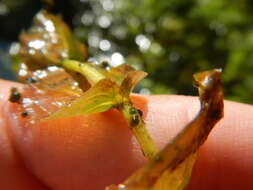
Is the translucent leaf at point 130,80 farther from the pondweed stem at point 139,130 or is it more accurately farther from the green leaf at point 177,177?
the green leaf at point 177,177

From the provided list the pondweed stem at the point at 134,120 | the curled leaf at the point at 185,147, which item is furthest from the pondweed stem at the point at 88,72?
the curled leaf at the point at 185,147

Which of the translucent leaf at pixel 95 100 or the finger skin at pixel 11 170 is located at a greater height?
the translucent leaf at pixel 95 100

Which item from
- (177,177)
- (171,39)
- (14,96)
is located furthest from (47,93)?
(171,39)

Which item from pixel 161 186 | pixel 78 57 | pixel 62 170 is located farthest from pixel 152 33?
pixel 161 186

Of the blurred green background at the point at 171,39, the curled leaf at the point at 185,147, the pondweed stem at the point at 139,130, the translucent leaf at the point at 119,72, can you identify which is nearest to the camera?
the curled leaf at the point at 185,147

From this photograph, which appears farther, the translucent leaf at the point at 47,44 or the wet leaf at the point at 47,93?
the translucent leaf at the point at 47,44

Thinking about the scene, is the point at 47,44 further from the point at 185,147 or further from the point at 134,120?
the point at 185,147

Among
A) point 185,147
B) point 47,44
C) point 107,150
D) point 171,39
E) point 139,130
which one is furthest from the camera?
point 171,39
